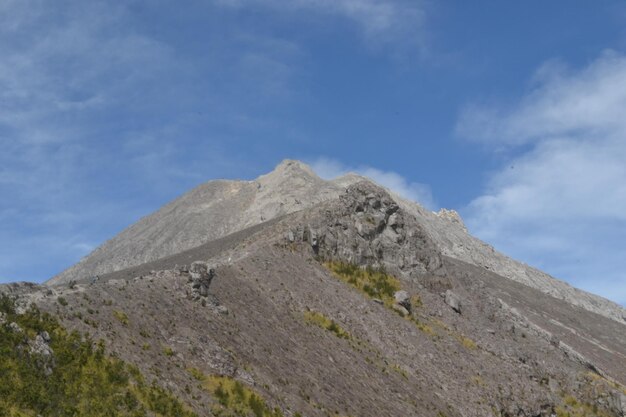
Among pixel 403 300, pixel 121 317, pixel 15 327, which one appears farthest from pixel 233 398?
pixel 403 300

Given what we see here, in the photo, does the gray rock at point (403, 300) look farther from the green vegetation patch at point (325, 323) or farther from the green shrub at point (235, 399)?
the green shrub at point (235, 399)

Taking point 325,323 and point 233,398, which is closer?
point 233,398

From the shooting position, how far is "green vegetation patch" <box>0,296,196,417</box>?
75.7ft

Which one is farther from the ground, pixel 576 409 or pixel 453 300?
pixel 453 300

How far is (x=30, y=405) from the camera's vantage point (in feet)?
74.5

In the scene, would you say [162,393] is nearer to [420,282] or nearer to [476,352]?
[476,352]

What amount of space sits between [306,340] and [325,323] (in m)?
4.64

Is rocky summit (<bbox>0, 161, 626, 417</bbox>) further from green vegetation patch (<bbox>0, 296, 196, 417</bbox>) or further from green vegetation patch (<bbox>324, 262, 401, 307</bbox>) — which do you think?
green vegetation patch (<bbox>324, 262, 401, 307</bbox>)

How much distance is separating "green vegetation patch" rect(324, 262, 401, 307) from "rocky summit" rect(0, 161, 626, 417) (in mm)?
191

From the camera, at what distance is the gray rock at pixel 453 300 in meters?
59.2

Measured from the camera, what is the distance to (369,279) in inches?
2237

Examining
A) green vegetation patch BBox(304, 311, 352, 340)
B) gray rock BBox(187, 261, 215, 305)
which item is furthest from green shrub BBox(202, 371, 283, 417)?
green vegetation patch BBox(304, 311, 352, 340)

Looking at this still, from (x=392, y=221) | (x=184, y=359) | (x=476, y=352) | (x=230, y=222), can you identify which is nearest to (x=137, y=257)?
(x=230, y=222)

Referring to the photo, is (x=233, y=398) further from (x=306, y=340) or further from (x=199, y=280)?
(x=306, y=340)
